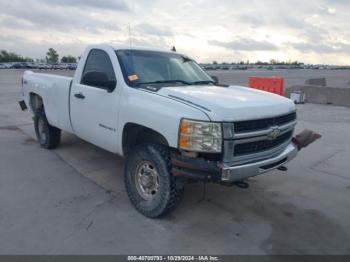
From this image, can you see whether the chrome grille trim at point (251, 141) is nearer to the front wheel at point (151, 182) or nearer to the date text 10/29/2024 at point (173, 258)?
the front wheel at point (151, 182)

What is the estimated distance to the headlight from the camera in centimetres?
325

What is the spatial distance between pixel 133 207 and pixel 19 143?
4.15m

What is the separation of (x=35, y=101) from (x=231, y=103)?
5.06 metres

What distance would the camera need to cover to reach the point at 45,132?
6.56 meters

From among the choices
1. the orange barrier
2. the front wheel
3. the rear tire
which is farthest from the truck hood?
the orange barrier

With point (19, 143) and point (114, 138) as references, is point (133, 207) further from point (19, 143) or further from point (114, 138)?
point (19, 143)

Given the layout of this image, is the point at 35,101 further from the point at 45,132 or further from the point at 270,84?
the point at 270,84

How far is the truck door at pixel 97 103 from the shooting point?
428 centimetres

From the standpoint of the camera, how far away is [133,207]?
13.8ft

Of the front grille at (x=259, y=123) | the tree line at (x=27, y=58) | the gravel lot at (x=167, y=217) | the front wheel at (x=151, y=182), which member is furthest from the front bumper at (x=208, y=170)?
the tree line at (x=27, y=58)

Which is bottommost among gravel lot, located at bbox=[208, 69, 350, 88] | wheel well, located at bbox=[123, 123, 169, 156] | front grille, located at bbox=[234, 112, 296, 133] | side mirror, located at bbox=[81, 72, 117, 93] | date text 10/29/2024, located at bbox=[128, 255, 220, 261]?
date text 10/29/2024, located at bbox=[128, 255, 220, 261]

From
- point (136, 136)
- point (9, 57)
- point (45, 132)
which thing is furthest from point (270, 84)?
point (9, 57)

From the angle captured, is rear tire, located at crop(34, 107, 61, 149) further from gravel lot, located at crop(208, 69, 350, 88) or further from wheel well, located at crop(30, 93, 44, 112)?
gravel lot, located at crop(208, 69, 350, 88)

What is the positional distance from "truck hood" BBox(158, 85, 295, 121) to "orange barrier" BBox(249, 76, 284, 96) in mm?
9962
